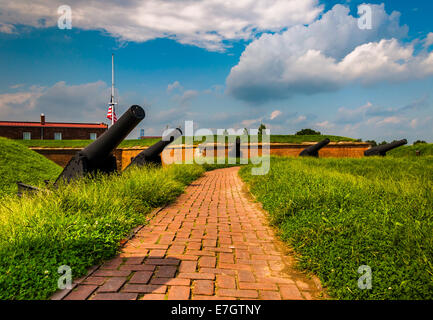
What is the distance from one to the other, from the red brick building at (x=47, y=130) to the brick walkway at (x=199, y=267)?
4265 cm

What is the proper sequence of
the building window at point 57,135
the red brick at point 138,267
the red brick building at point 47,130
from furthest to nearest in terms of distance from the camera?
1. the building window at point 57,135
2. the red brick building at point 47,130
3. the red brick at point 138,267

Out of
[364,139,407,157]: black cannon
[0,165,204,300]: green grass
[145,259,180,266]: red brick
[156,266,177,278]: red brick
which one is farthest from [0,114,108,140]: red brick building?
[156,266,177,278]: red brick

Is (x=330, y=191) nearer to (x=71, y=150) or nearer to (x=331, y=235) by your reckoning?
(x=331, y=235)

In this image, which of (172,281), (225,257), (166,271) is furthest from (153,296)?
(225,257)

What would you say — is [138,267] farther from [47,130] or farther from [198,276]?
[47,130]

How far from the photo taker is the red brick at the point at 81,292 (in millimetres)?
2160

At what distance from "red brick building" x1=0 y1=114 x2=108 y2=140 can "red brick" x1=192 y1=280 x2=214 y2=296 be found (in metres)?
44.4

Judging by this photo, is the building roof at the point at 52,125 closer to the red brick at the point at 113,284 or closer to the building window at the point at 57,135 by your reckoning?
the building window at the point at 57,135

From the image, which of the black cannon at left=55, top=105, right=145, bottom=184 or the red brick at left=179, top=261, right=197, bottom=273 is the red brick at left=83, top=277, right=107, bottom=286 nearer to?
the red brick at left=179, top=261, right=197, bottom=273

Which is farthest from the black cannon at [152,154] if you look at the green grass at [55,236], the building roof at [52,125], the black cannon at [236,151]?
the building roof at [52,125]

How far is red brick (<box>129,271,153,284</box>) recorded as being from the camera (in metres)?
2.43

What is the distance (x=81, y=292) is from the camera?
88.1 inches
